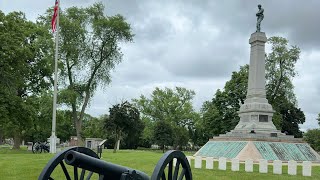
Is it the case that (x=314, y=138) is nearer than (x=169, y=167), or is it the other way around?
(x=169, y=167)

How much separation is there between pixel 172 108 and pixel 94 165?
5799 centimetres

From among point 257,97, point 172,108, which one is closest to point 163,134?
point 172,108

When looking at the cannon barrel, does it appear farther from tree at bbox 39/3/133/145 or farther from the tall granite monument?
tree at bbox 39/3/133/145

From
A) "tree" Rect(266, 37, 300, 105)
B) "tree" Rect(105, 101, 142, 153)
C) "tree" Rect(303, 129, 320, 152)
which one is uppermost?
"tree" Rect(266, 37, 300, 105)

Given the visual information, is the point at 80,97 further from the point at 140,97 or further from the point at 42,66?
the point at 140,97

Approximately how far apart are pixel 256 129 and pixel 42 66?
59.2 ft

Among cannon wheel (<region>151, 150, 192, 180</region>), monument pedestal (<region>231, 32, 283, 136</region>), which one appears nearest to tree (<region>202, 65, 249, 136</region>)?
monument pedestal (<region>231, 32, 283, 136</region>)

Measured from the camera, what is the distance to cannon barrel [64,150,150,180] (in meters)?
5.13

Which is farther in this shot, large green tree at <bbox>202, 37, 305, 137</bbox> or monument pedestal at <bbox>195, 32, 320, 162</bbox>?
large green tree at <bbox>202, 37, 305, 137</bbox>

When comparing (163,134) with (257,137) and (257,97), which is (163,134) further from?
(257,137)

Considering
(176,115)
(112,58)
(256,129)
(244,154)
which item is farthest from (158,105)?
(244,154)

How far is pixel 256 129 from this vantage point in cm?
2914

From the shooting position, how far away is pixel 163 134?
182 ft

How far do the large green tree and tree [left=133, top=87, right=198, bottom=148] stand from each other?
11.1 meters
